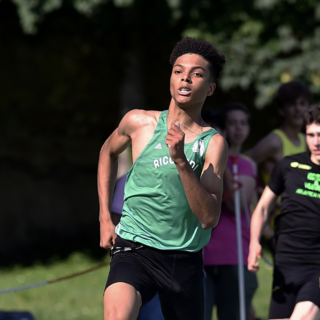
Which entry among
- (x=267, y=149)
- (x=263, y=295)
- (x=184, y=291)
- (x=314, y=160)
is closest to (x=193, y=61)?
(x=184, y=291)

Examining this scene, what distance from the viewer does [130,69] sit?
11086 millimetres

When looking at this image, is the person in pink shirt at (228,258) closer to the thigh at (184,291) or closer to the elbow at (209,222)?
the thigh at (184,291)

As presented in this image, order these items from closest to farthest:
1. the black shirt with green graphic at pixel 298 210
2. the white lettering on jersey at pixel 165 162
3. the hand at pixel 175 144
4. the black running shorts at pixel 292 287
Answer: the hand at pixel 175 144, the white lettering on jersey at pixel 165 162, the black running shorts at pixel 292 287, the black shirt with green graphic at pixel 298 210

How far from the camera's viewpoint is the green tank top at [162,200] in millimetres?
3154

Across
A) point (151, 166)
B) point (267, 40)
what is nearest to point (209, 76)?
point (151, 166)

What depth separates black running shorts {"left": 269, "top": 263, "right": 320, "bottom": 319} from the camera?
3.82 m

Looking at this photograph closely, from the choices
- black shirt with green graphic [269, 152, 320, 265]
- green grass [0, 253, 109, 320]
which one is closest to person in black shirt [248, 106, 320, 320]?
black shirt with green graphic [269, 152, 320, 265]

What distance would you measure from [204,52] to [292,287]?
1.61 m

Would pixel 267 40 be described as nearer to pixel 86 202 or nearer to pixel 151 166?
pixel 86 202

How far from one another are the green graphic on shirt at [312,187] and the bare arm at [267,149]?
1199 millimetres

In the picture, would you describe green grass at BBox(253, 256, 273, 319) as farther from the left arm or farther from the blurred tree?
the left arm

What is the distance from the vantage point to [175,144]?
286 centimetres

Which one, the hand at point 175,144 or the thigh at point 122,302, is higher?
the hand at point 175,144

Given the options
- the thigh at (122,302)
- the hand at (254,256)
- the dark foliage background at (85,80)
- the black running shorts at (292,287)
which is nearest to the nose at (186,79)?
the thigh at (122,302)
